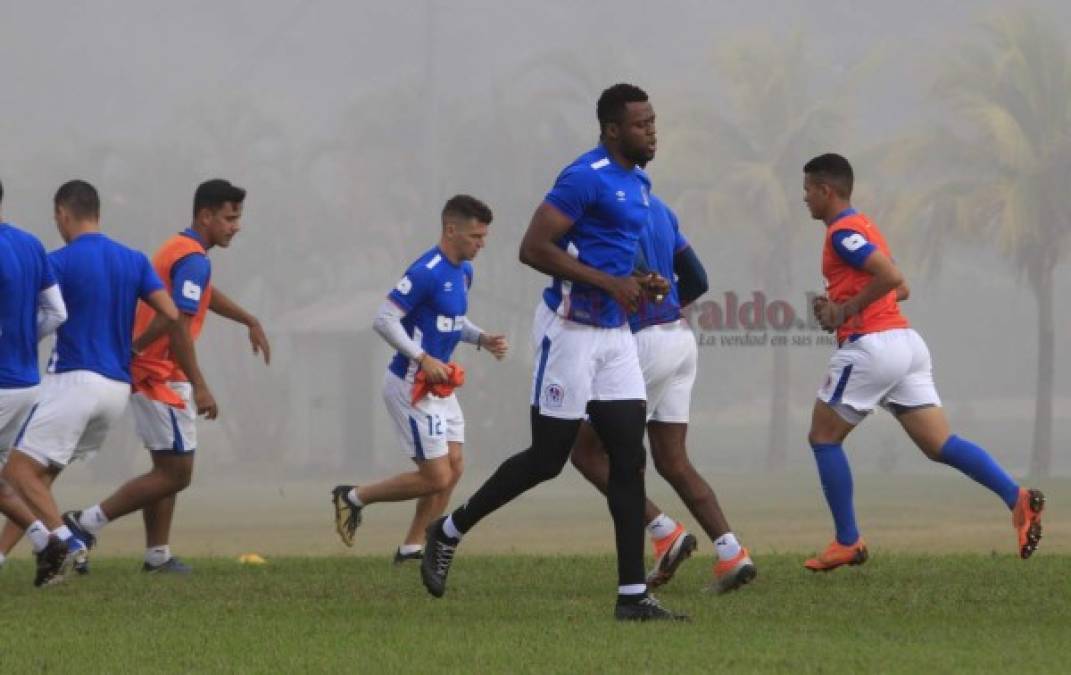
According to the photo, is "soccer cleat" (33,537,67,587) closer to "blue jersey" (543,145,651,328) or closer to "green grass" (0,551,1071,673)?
"green grass" (0,551,1071,673)

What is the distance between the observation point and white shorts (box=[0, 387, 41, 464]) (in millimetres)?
9789

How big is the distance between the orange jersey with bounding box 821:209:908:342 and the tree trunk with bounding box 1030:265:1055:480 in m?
30.5

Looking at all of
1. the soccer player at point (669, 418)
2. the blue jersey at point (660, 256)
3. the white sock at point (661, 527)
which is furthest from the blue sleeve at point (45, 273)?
the white sock at point (661, 527)

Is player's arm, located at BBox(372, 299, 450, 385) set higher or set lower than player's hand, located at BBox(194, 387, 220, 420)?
higher

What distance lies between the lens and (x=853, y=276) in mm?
9773

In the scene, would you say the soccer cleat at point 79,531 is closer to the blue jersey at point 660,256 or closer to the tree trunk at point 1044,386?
the blue jersey at point 660,256

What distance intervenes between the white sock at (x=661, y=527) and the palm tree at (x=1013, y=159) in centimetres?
3205

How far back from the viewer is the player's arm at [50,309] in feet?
32.1

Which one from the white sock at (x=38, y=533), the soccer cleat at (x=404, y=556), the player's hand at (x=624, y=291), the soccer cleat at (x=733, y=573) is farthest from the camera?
the soccer cleat at (x=404, y=556)

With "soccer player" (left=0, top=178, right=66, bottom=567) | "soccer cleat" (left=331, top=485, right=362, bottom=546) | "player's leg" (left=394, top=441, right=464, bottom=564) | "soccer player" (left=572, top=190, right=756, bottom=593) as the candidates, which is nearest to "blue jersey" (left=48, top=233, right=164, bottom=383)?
"soccer player" (left=0, top=178, right=66, bottom=567)

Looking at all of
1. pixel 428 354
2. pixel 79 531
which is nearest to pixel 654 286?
pixel 428 354

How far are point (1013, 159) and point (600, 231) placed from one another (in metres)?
35.0

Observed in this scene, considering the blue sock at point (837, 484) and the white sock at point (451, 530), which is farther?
the blue sock at point (837, 484)

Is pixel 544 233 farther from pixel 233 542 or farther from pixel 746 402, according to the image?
pixel 746 402
